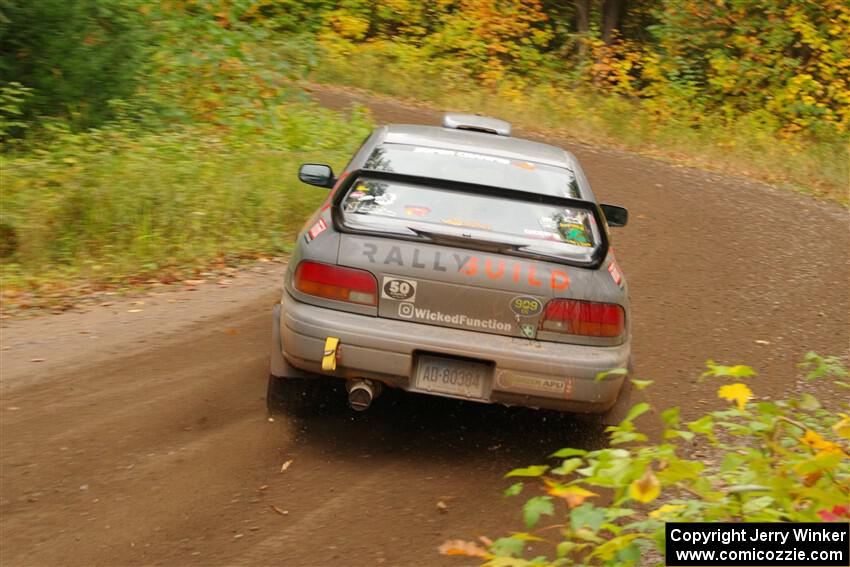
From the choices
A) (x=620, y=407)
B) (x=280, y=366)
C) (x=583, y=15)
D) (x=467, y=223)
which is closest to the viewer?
(x=467, y=223)

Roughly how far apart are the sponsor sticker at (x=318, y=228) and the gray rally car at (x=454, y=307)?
1cm

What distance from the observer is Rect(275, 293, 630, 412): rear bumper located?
5102 mm

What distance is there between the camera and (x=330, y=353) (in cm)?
512

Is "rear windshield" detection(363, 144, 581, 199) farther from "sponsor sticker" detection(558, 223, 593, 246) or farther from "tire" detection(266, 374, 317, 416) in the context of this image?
"tire" detection(266, 374, 317, 416)

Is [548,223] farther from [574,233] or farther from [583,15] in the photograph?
[583,15]

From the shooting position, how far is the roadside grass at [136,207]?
8773 millimetres

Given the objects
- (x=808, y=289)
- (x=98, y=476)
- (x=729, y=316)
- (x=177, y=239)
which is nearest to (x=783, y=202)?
(x=808, y=289)

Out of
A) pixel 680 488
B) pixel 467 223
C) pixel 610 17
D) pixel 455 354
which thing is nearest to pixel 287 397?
pixel 455 354

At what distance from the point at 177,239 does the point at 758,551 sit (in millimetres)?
7152

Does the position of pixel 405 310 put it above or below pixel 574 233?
below

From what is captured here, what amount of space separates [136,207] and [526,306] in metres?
5.46

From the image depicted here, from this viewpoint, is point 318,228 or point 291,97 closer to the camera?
point 318,228

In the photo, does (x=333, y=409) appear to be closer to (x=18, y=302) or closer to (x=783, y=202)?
(x=18, y=302)

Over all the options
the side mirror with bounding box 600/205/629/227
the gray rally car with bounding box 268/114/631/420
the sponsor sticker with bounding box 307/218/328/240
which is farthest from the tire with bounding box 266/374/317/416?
the side mirror with bounding box 600/205/629/227
